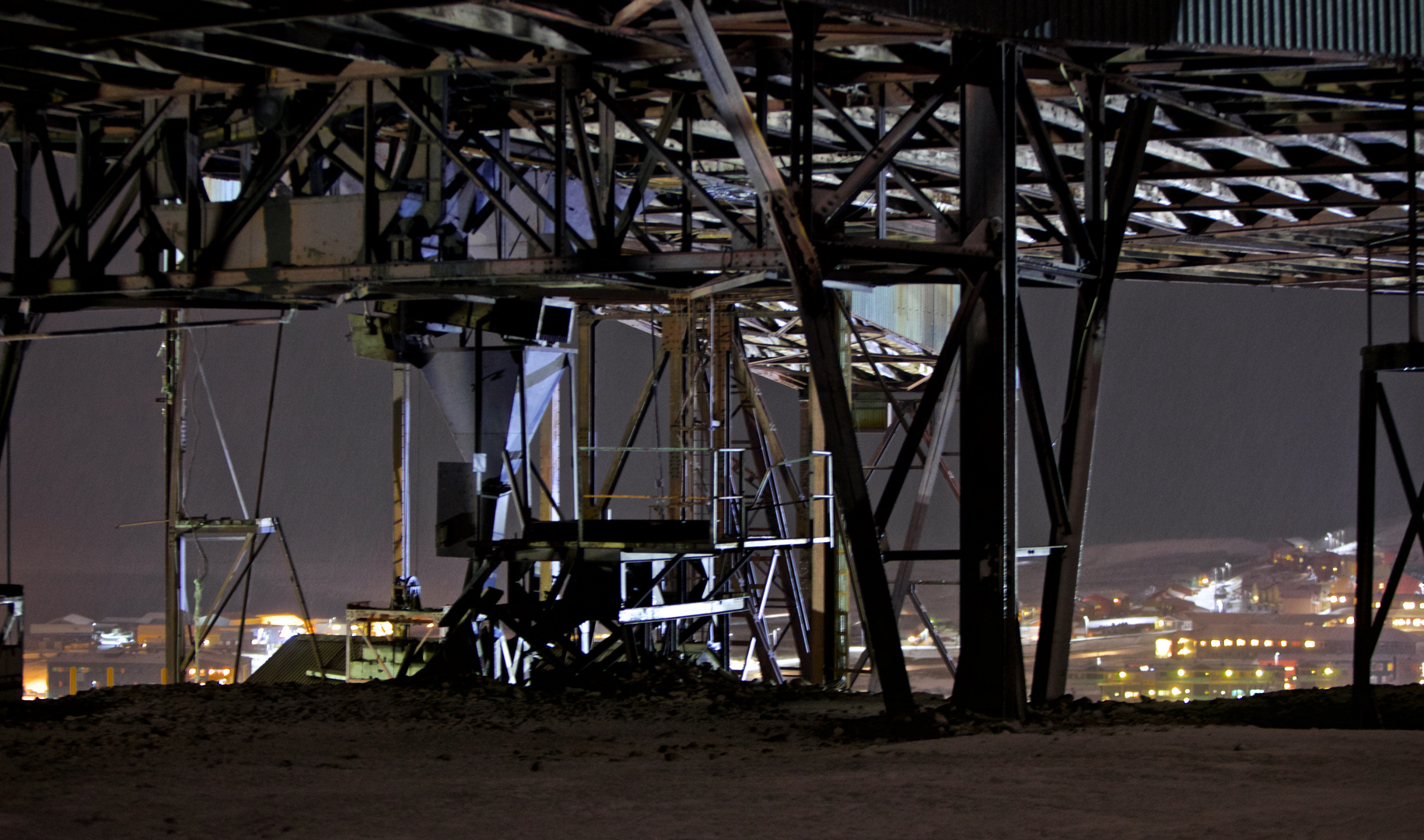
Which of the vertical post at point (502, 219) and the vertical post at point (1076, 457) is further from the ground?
the vertical post at point (502, 219)

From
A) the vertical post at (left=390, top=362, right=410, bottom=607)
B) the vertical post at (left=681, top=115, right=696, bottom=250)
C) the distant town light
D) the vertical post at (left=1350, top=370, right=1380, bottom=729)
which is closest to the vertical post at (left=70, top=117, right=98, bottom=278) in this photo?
the vertical post at (left=681, top=115, right=696, bottom=250)

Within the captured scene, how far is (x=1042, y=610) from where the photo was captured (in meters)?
11.7

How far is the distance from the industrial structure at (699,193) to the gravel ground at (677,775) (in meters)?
1.64

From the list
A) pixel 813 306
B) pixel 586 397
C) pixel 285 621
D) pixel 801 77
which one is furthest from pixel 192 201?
pixel 285 621

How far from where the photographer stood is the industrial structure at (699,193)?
996cm

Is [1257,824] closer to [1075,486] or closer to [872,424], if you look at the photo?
[1075,486]

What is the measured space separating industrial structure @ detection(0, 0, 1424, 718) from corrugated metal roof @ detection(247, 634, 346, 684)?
2.98 meters

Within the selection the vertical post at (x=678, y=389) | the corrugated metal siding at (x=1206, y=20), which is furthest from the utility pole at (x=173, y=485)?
→ the corrugated metal siding at (x=1206, y=20)

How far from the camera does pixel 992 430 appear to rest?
10.0 meters

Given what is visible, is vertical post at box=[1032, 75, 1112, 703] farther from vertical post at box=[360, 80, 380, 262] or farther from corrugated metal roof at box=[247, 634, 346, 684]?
corrugated metal roof at box=[247, 634, 346, 684]

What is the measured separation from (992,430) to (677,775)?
3.87 metres

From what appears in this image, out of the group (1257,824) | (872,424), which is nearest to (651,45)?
(1257,824)

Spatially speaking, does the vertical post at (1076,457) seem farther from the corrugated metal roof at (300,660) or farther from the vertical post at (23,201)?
the corrugated metal roof at (300,660)

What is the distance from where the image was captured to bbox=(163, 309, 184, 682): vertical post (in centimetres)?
2092
